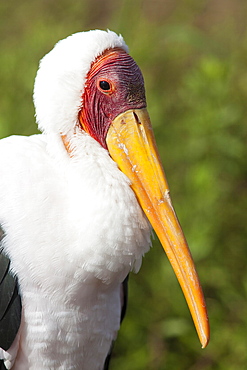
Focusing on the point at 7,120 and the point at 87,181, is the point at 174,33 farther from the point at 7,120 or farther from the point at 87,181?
the point at 87,181

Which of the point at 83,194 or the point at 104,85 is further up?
the point at 104,85

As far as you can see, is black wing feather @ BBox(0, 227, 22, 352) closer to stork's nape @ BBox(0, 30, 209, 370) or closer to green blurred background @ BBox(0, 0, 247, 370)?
stork's nape @ BBox(0, 30, 209, 370)

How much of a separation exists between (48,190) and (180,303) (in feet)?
5.09

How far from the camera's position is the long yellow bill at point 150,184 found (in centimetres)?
235

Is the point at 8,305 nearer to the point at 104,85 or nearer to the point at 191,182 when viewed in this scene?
the point at 104,85

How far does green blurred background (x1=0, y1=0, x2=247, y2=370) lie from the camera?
146 inches

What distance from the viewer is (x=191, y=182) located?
3.93m

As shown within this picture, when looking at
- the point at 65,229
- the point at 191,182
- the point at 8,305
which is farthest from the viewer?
the point at 191,182

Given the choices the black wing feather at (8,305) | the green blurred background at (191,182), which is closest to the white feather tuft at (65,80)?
the black wing feather at (8,305)

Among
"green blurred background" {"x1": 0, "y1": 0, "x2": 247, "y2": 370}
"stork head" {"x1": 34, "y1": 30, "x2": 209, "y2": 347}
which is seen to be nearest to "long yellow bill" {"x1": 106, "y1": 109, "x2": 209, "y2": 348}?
"stork head" {"x1": 34, "y1": 30, "x2": 209, "y2": 347}

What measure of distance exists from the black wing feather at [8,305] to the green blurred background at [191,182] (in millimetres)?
1304

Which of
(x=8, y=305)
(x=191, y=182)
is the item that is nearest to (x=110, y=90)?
(x=8, y=305)

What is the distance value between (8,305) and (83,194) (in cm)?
46

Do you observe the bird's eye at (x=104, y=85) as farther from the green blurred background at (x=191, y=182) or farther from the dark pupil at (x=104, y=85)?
the green blurred background at (x=191, y=182)
